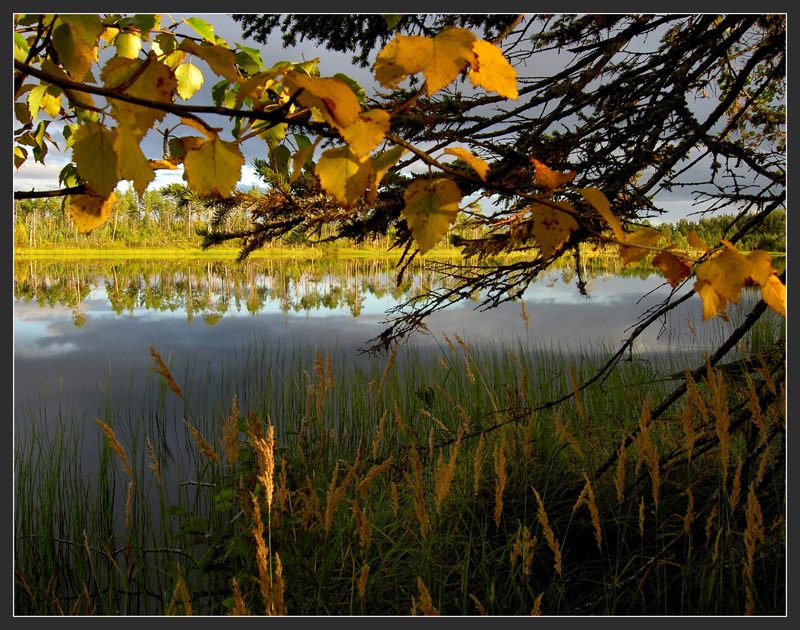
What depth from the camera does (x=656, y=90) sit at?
1.70m

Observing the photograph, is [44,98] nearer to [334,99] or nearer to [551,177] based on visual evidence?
[334,99]

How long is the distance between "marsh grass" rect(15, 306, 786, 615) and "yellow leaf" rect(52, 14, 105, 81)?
2.24 ft

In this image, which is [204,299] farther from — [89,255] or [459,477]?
[89,255]

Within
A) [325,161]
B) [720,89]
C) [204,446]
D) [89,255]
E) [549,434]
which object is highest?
[89,255]

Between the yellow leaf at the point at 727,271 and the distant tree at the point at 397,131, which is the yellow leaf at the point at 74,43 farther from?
the yellow leaf at the point at 727,271

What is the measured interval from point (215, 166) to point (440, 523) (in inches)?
41.0

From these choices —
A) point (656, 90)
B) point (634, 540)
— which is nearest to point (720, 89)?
point (656, 90)

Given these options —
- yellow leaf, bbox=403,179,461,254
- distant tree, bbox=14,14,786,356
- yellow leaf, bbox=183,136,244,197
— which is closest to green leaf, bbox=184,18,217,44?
distant tree, bbox=14,14,786,356

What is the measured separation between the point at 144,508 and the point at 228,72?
1718mm

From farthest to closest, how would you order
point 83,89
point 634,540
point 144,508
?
1. point 144,508
2. point 634,540
3. point 83,89

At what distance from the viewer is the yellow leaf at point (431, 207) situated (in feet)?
1.97

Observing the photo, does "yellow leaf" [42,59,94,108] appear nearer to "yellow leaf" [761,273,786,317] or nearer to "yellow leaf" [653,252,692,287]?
"yellow leaf" [653,252,692,287]

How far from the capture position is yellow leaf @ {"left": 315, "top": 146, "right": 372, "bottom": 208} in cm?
55

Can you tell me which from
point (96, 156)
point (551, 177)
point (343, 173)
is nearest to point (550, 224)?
point (551, 177)
